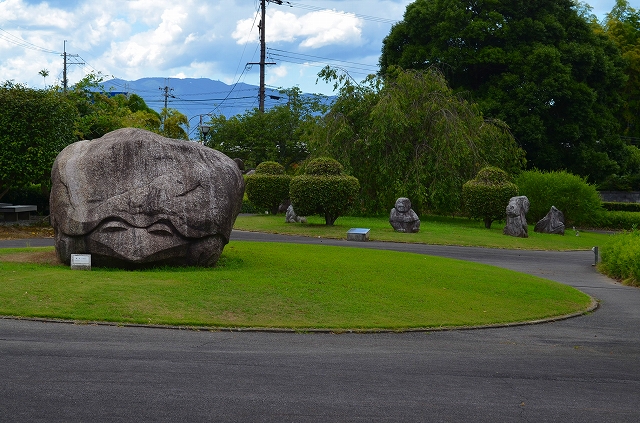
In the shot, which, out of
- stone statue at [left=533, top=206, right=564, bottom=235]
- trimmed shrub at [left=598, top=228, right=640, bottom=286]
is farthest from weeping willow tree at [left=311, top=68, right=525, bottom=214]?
trimmed shrub at [left=598, top=228, right=640, bottom=286]

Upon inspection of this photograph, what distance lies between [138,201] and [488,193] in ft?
63.7

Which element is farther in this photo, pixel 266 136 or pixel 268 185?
pixel 266 136

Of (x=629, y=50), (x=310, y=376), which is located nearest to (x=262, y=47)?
(x=629, y=50)

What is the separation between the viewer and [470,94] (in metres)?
39.9

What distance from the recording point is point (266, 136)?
43969 mm

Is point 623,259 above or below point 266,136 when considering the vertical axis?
below

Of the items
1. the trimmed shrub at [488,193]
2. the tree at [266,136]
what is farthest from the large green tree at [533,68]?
the trimmed shrub at [488,193]

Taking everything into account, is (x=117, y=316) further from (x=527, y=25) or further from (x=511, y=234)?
(x=527, y=25)

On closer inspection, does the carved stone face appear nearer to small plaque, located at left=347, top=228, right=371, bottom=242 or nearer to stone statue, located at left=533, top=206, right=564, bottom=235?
small plaque, located at left=347, top=228, right=371, bottom=242

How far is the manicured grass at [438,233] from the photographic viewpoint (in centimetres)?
2538

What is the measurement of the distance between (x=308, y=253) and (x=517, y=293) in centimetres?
540

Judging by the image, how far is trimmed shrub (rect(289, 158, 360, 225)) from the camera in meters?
26.6

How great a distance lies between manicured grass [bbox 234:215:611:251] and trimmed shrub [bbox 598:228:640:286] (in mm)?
4647

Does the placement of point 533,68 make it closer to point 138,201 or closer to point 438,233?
point 438,233
